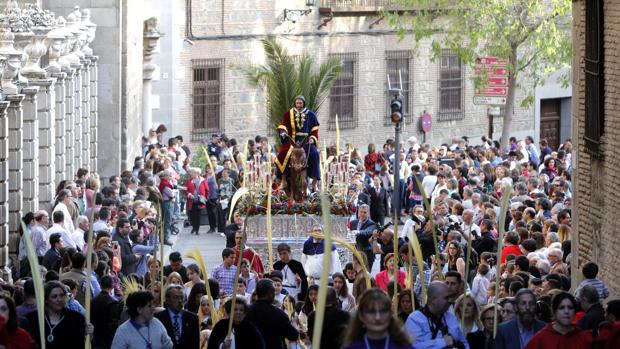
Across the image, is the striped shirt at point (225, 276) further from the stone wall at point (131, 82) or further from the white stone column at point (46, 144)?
the stone wall at point (131, 82)

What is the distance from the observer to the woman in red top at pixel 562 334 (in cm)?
1273

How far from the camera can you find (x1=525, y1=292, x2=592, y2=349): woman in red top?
12727 millimetres

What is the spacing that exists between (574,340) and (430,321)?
3.19 feet

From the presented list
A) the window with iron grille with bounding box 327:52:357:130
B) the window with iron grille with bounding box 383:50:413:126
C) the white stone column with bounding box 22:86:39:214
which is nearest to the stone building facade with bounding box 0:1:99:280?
the white stone column with bounding box 22:86:39:214

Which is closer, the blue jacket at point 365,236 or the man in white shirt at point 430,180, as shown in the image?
the blue jacket at point 365,236

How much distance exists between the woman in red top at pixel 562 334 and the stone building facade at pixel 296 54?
29209 millimetres

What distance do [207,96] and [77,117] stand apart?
1223 centimetres

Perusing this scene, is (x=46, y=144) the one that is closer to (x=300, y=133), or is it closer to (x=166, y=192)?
(x=166, y=192)

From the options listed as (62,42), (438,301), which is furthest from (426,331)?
(62,42)

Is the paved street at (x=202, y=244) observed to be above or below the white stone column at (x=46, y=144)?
below

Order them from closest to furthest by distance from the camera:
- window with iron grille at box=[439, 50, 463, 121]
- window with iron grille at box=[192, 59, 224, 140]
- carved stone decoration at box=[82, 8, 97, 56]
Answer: carved stone decoration at box=[82, 8, 97, 56] < window with iron grille at box=[192, 59, 224, 140] < window with iron grille at box=[439, 50, 463, 121]

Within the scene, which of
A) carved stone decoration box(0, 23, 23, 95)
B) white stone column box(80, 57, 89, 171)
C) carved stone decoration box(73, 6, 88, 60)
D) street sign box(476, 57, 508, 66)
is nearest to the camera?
carved stone decoration box(0, 23, 23, 95)

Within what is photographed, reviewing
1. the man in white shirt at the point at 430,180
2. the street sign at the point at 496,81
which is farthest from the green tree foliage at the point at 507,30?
the man in white shirt at the point at 430,180

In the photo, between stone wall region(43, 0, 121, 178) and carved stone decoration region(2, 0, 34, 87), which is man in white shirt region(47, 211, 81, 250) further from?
stone wall region(43, 0, 121, 178)
